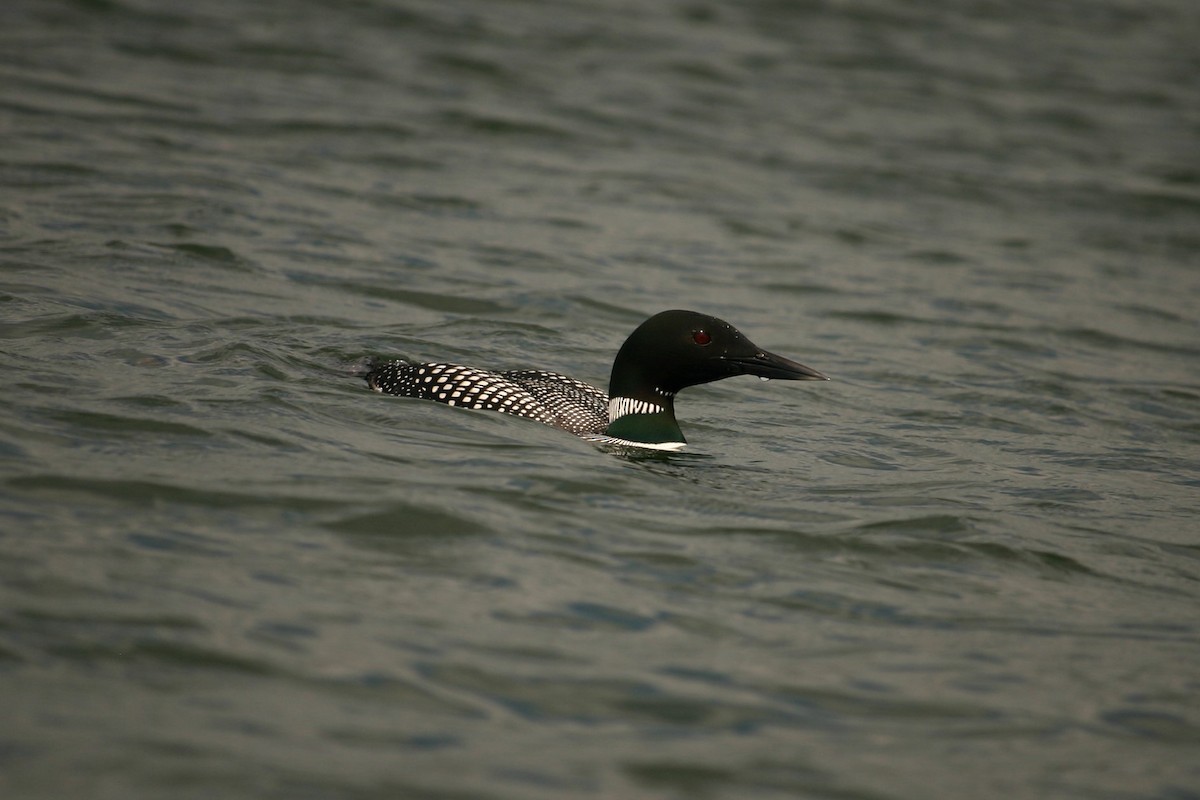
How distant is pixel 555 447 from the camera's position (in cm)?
588

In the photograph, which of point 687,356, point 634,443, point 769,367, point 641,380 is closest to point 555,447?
point 634,443

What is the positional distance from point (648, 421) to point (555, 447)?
51cm

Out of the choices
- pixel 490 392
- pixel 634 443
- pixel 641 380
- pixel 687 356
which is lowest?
pixel 634 443

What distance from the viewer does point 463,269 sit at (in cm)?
913

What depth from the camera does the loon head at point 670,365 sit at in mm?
6137

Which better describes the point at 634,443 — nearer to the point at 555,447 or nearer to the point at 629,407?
the point at 629,407

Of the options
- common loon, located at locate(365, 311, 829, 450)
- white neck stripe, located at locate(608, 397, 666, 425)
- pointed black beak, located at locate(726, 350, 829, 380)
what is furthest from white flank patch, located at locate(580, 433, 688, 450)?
pointed black beak, located at locate(726, 350, 829, 380)

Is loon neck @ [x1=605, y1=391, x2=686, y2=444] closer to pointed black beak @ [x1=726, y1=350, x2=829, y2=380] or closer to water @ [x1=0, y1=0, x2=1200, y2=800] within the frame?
water @ [x1=0, y1=0, x2=1200, y2=800]

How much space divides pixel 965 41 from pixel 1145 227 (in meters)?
6.27

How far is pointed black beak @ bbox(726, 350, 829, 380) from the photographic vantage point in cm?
606

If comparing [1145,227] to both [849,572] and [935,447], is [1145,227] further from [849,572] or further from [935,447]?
[849,572]

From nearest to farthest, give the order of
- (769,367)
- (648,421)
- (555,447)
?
(555,447) → (769,367) → (648,421)

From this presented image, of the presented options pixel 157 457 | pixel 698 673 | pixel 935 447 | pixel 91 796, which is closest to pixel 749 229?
pixel 935 447

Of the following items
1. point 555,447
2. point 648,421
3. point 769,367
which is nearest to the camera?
point 555,447
